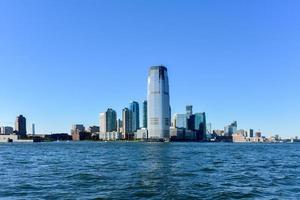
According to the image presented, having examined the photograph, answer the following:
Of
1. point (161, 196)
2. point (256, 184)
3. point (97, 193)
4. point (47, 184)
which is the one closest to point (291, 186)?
point (256, 184)

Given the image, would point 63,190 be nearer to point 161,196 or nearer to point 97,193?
point 97,193

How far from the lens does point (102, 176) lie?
5478 cm

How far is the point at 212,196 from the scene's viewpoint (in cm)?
3928

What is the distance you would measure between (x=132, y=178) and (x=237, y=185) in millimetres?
12056

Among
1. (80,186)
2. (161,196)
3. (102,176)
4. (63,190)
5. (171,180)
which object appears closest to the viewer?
(161,196)

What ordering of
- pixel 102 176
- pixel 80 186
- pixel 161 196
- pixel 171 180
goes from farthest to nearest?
pixel 102 176 < pixel 171 180 < pixel 80 186 < pixel 161 196

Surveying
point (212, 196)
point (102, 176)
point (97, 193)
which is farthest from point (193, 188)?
point (102, 176)

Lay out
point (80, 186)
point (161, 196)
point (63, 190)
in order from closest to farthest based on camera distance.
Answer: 1. point (161, 196)
2. point (63, 190)
3. point (80, 186)

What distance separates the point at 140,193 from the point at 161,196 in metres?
2.40

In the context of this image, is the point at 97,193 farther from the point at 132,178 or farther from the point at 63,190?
the point at 132,178

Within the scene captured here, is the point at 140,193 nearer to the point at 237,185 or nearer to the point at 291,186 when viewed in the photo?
the point at 237,185

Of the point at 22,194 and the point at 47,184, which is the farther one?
the point at 47,184

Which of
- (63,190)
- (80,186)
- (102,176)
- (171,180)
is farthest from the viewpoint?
(102,176)

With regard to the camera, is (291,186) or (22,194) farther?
(291,186)
